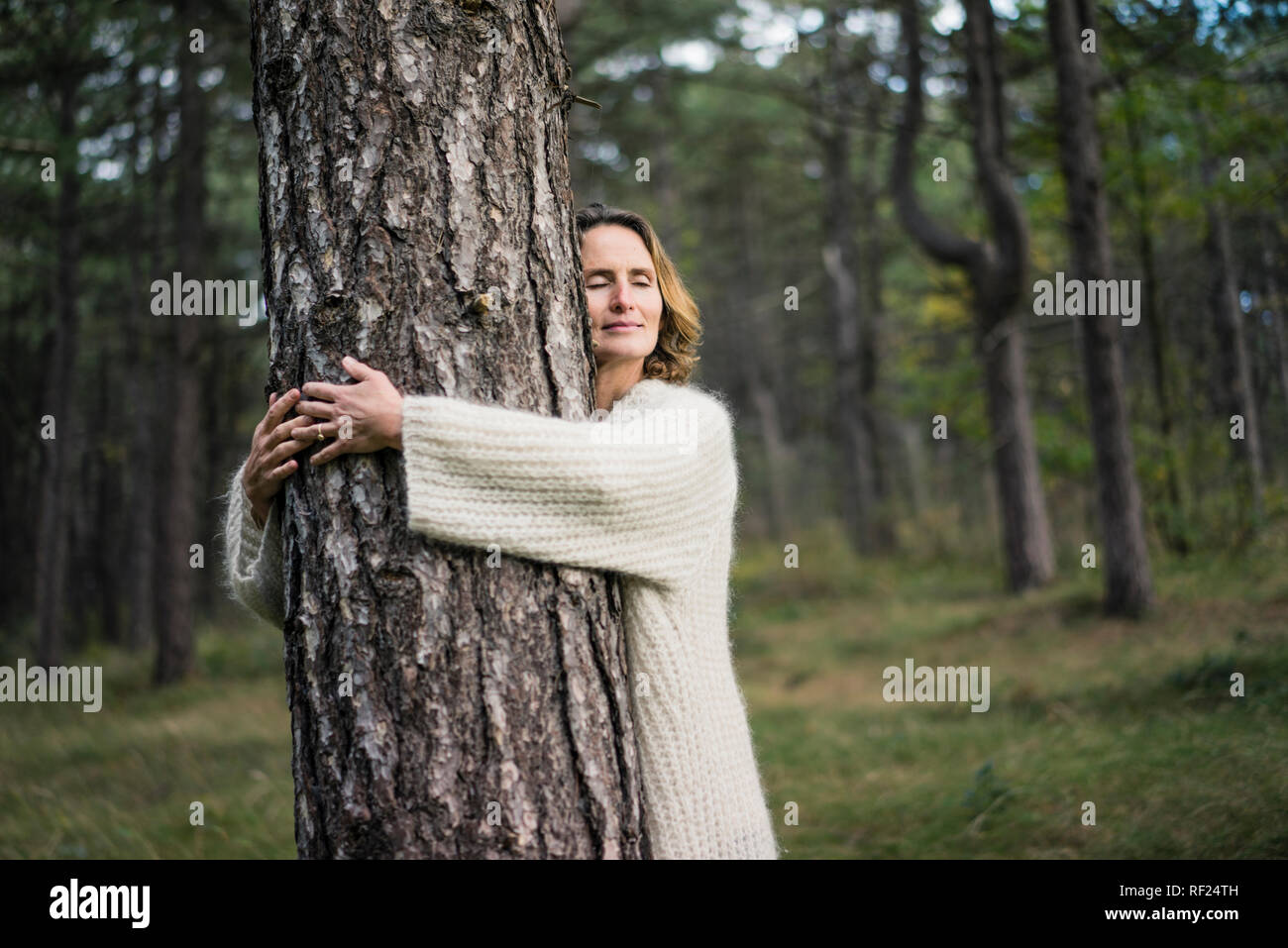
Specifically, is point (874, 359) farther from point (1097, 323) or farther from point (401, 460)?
point (401, 460)

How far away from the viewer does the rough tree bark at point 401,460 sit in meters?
1.93

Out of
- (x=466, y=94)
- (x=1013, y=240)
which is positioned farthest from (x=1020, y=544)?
(x=466, y=94)

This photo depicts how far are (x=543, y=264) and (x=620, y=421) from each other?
42cm

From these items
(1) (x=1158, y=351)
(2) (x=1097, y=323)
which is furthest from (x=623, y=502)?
(1) (x=1158, y=351)

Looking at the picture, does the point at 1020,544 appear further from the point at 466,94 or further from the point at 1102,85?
the point at 466,94

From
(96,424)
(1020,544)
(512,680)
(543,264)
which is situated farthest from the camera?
(96,424)

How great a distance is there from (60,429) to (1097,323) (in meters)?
9.57

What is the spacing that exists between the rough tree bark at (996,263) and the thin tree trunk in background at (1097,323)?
4.76 feet

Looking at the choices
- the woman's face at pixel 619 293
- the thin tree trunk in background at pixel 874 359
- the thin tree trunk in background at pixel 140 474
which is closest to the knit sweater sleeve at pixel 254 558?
the woman's face at pixel 619 293

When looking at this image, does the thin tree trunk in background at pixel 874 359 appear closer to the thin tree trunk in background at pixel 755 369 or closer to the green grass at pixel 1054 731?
the thin tree trunk in background at pixel 755 369

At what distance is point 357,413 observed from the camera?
1987mm

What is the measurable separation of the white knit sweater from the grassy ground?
6.27 feet

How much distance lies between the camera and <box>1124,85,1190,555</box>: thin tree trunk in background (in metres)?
8.98

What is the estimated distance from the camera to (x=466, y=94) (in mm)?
2105
